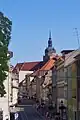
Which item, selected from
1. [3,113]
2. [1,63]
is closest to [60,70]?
[3,113]

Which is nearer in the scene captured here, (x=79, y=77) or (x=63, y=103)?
(x=79, y=77)

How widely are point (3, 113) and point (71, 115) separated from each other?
12.9 metres

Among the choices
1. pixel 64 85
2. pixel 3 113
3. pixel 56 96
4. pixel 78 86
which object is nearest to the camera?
pixel 3 113

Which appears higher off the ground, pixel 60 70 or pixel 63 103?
pixel 60 70

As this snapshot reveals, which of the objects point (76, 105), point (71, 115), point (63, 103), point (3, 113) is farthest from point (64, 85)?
point (3, 113)

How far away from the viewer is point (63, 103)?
78.9 m

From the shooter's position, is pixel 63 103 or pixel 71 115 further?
pixel 63 103

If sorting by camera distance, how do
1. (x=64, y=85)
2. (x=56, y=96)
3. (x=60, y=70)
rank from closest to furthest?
(x=64, y=85) → (x=60, y=70) → (x=56, y=96)

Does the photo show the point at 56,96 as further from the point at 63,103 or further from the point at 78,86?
the point at 78,86

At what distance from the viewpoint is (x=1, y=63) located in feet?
112

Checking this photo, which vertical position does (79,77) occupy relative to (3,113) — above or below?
above

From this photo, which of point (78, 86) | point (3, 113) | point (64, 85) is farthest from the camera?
point (64, 85)

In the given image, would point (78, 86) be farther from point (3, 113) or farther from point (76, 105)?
point (3, 113)

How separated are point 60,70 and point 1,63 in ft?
161
